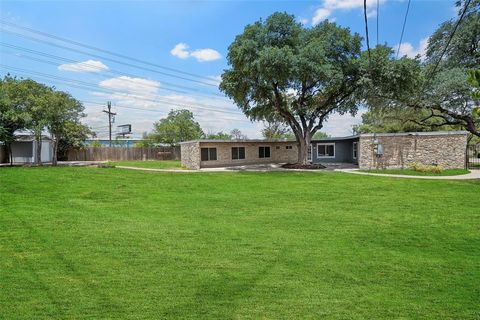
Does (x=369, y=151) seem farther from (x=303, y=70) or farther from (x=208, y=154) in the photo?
(x=208, y=154)

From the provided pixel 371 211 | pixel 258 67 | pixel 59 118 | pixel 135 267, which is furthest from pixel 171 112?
pixel 135 267

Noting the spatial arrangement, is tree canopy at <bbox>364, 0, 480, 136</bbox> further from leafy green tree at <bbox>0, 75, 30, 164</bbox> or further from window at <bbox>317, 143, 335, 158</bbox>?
leafy green tree at <bbox>0, 75, 30, 164</bbox>

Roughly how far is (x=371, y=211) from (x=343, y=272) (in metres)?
4.65

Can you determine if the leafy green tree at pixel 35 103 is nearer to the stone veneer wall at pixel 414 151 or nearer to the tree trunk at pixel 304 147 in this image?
the tree trunk at pixel 304 147

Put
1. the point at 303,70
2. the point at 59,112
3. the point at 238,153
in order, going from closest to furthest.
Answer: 1. the point at 303,70
2. the point at 59,112
3. the point at 238,153

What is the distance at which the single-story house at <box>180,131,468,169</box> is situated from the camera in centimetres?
2059

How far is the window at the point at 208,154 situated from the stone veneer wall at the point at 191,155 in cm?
66

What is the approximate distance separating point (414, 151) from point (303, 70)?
342 inches

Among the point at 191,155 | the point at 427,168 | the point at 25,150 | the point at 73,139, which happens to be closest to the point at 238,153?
the point at 191,155

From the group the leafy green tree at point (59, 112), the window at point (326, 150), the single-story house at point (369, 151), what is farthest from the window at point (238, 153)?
the leafy green tree at point (59, 112)

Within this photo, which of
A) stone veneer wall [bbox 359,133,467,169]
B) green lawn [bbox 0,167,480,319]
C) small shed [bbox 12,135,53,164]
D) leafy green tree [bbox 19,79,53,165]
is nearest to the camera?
green lawn [bbox 0,167,480,319]

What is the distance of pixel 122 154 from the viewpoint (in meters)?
36.2

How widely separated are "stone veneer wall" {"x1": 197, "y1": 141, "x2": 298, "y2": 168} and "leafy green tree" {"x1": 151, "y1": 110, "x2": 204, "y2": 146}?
13247 mm

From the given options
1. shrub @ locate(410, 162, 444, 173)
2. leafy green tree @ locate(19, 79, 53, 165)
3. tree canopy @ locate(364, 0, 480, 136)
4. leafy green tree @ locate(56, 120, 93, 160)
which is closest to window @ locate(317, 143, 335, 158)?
tree canopy @ locate(364, 0, 480, 136)
